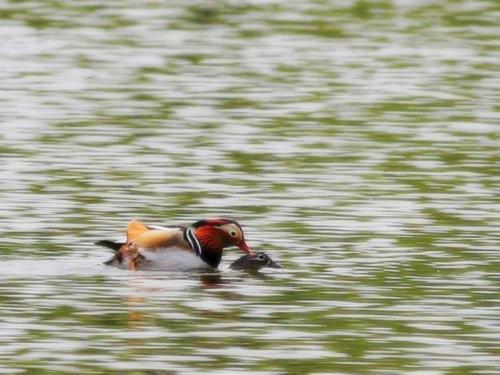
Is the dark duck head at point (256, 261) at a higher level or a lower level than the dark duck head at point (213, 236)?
lower

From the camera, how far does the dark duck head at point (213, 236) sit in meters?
17.4

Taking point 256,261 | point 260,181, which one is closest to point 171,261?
point 256,261

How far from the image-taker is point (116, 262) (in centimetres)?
1741

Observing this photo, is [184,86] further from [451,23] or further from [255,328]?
[255,328]

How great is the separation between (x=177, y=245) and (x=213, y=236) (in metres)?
0.31

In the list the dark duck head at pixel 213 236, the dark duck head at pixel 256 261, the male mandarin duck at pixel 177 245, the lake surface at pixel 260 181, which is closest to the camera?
the lake surface at pixel 260 181

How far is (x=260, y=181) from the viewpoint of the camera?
71.6 feet

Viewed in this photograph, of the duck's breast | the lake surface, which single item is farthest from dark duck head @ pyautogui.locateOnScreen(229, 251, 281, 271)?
the duck's breast

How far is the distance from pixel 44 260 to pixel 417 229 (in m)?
3.71

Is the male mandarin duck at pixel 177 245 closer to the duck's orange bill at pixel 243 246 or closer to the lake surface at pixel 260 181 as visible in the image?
the duck's orange bill at pixel 243 246

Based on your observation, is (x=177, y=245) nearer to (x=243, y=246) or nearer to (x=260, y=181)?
(x=243, y=246)

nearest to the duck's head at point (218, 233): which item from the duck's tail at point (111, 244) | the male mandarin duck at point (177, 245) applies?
the male mandarin duck at point (177, 245)

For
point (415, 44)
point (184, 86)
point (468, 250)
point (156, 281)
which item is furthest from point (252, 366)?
point (415, 44)

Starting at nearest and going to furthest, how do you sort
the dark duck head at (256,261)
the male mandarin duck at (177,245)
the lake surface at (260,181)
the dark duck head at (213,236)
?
the lake surface at (260,181) < the dark duck head at (256,261) < the male mandarin duck at (177,245) < the dark duck head at (213,236)
